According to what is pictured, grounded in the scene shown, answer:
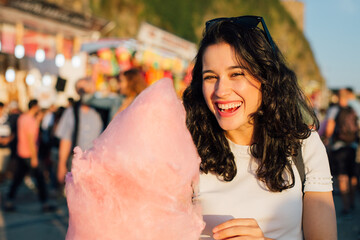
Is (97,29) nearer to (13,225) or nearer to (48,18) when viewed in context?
(48,18)

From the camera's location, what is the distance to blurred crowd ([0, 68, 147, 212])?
4062 millimetres

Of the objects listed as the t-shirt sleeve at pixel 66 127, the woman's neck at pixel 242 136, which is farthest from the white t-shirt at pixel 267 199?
the t-shirt sleeve at pixel 66 127

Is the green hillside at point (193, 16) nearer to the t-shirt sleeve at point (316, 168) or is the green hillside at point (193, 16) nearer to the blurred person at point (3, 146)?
the t-shirt sleeve at point (316, 168)

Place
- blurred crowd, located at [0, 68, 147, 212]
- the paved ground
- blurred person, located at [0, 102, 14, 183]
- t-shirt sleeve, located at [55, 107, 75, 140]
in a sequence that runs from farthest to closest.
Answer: blurred person, located at [0, 102, 14, 183] → t-shirt sleeve, located at [55, 107, 75, 140] → the paved ground → blurred crowd, located at [0, 68, 147, 212]

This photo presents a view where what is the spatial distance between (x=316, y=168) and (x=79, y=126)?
366 centimetres

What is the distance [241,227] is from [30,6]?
10.9 m

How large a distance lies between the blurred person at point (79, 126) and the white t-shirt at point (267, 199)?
3290mm

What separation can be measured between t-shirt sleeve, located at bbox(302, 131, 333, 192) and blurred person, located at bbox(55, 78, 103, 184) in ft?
11.2

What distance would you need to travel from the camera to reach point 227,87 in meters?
1.25

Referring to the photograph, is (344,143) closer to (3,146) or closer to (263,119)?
(263,119)

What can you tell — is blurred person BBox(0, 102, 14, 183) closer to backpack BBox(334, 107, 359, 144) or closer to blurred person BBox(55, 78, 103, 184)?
blurred person BBox(55, 78, 103, 184)

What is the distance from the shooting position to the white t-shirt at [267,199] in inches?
49.1

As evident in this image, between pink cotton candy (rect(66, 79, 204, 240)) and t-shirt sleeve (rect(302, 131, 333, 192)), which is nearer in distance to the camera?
pink cotton candy (rect(66, 79, 204, 240))

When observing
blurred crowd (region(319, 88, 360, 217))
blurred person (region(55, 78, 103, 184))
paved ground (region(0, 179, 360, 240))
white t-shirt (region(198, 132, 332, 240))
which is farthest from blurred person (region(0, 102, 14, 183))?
white t-shirt (region(198, 132, 332, 240))
